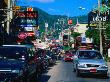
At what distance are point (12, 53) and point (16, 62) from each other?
126cm

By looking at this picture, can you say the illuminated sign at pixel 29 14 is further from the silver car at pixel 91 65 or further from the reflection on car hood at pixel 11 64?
the reflection on car hood at pixel 11 64

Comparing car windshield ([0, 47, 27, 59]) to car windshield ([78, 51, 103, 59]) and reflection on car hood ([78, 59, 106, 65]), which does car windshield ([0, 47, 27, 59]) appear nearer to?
reflection on car hood ([78, 59, 106, 65])

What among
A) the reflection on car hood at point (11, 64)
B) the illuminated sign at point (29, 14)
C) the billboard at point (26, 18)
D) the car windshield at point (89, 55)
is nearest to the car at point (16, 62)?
the reflection on car hood at point (11, 64)

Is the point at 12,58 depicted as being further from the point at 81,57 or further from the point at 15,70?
the point at 81,57

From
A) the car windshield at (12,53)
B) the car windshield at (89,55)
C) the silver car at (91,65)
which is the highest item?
the car windshield at (12,53)

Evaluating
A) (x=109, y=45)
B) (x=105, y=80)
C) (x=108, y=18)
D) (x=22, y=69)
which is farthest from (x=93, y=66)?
(x=109, y=45)

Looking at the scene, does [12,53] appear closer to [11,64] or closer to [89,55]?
[11,64]

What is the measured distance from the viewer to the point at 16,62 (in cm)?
1634

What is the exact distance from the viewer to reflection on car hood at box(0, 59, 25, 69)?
1579 centimetres

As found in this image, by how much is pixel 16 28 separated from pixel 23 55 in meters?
49.2

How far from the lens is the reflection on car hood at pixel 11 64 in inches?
621

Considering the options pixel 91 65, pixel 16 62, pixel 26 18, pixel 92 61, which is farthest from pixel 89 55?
pixel 26 18

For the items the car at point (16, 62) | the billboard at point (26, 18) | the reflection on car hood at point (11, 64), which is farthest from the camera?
the billboard at point (26, 18)

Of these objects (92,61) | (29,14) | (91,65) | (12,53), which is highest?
(29,14)
